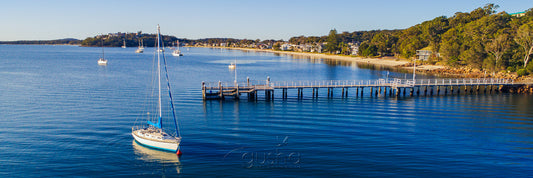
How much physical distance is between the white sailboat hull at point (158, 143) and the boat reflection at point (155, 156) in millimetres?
323

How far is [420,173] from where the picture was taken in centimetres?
2280

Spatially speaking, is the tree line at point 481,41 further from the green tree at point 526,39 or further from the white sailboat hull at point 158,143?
the white sailboat hull at point 158,143

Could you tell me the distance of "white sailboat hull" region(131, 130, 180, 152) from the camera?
85.5 feet

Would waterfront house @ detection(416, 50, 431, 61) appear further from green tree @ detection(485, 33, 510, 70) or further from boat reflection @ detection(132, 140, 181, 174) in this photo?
boat reflection @ detection(132, 140, 181, 174)

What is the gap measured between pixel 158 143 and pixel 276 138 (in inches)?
382

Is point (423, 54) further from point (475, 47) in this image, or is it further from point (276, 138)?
point (276, 138)

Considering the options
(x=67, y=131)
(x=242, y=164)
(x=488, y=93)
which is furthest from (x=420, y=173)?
(x=488, y=93)

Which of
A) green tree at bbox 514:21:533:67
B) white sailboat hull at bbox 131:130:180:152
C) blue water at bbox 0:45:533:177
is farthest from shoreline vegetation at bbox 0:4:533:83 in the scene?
white sailboat hull at bbox 131:130:180:152

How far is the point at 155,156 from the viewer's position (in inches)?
1028

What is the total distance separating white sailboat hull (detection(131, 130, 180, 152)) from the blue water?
0.55 meters

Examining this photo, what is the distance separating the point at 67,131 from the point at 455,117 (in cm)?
4067

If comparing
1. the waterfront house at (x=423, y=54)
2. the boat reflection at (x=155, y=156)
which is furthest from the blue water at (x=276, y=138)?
the waterfront house at (x=423, y=54)

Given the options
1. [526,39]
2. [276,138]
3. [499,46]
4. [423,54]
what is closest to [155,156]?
[276,138]

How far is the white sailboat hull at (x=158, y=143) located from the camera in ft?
85.5
